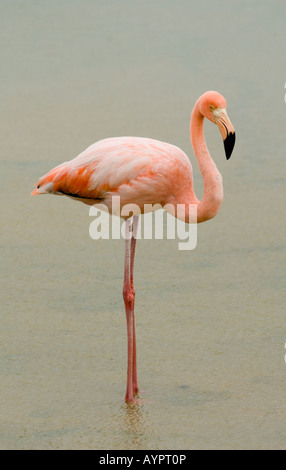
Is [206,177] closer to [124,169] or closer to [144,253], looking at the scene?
[124,169]

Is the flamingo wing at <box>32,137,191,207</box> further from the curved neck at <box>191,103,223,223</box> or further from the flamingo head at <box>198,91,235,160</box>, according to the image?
the flamingo head at <box>198,91,235,160</box>

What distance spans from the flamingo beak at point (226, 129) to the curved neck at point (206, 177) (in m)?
0.09

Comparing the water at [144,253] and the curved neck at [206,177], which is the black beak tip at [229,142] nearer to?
the curved neck at [206,177]

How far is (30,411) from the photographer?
3.05 m

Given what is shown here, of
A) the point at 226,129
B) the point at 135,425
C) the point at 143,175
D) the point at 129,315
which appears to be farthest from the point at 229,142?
the point at 135,425


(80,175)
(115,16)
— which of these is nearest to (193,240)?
(80,175)

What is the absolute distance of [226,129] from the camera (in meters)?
3.02

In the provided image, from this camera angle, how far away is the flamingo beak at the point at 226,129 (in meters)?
3.00

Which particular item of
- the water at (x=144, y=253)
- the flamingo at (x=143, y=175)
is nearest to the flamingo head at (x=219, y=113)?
the flamingo at (x=143, y=175)

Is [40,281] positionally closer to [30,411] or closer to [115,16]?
[30,411]

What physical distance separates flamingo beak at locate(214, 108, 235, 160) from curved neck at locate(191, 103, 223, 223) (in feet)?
0.30

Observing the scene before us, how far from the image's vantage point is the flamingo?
10.2 ft

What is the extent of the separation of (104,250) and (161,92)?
2074mm

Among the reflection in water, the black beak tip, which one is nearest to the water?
the reflection in water
